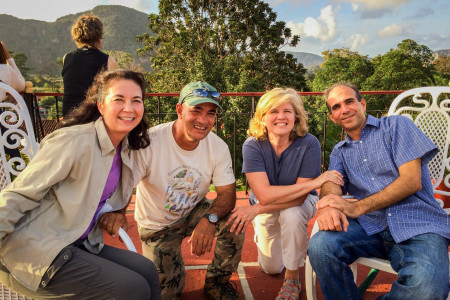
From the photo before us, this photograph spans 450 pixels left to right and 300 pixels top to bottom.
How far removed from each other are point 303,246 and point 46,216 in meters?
1.57

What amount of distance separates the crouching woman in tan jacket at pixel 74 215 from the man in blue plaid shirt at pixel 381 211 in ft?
3.26

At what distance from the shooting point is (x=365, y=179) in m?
2.18

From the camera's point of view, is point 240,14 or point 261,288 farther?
point 240,14

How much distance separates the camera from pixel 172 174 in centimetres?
211

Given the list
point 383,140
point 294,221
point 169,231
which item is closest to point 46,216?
point 169,231

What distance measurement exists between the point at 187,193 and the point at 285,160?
75 centimetres

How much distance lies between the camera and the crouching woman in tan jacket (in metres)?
1.33

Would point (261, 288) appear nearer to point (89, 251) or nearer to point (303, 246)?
point (303, 246)

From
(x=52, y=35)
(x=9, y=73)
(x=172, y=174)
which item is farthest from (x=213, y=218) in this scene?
(x=52, y=35)

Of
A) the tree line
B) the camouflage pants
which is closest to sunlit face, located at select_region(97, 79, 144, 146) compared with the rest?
the camouflage pants

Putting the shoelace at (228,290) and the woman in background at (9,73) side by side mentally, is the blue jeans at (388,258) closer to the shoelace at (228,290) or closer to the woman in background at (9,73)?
the shoelace at (228,290)

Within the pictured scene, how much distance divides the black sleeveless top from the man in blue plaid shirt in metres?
2.19

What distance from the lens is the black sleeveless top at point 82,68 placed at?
3229 millimetres

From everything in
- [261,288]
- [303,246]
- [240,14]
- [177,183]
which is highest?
[240,14]
